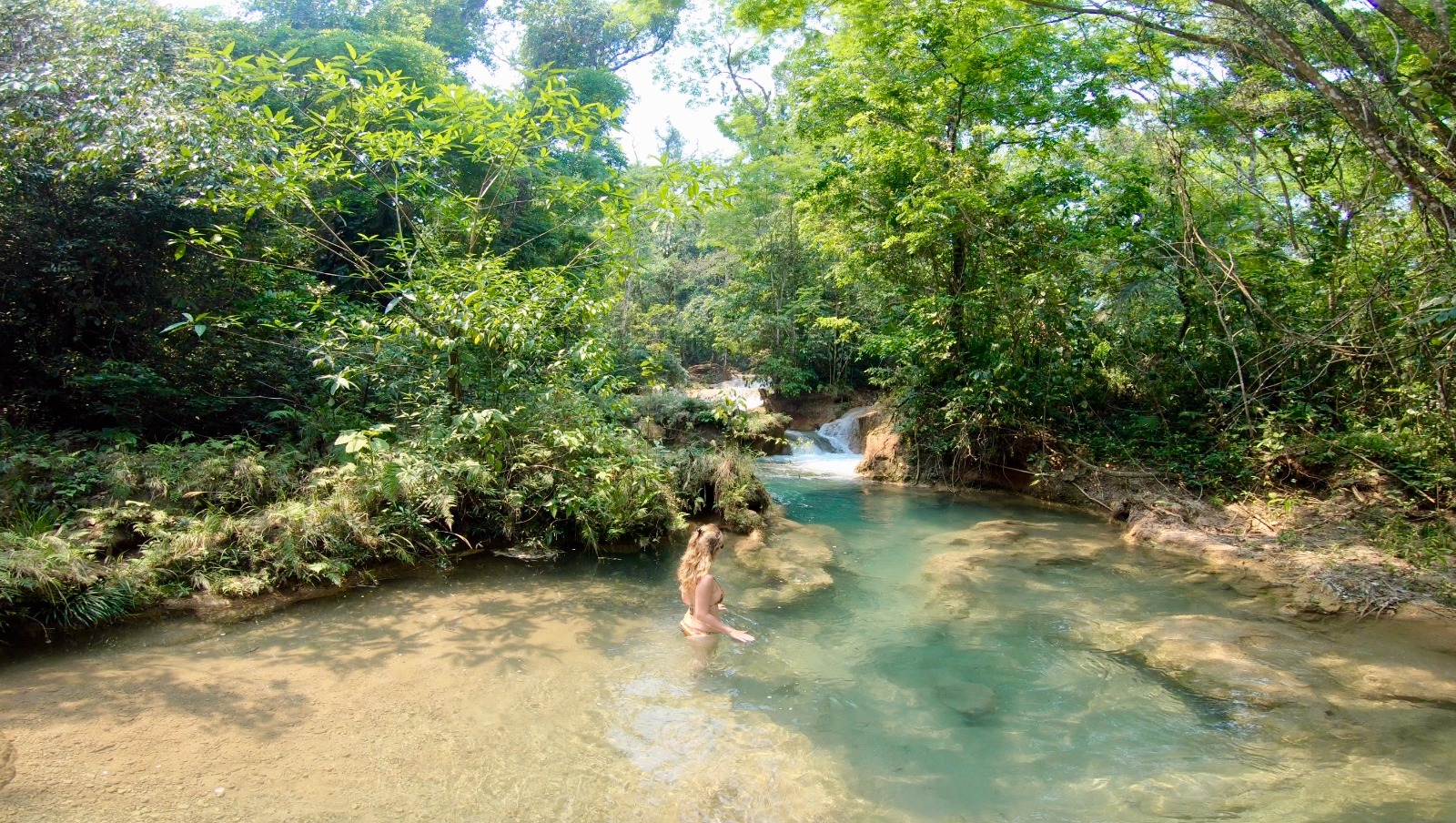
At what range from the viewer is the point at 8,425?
6.50 m

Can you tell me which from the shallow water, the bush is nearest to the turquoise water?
the shallow water

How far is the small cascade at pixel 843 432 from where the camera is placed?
56.7 ft

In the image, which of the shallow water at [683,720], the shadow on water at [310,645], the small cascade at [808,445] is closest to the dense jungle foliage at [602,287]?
the shadow on water at [310,645]

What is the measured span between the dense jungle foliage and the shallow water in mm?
1175

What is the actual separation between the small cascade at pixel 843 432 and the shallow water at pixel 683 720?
35.6 feet

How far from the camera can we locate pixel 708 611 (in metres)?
5.43

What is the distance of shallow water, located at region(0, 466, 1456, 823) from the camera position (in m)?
3.38

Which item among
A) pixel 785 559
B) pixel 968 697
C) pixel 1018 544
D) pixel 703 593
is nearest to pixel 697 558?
pixel 703 593

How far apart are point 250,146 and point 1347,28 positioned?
9.13m

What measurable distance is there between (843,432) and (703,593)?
1305 centimetres

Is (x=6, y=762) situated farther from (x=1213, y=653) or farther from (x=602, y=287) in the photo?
(x=1213, y=653)

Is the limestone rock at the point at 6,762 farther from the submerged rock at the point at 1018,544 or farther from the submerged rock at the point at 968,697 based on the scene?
the submerged rock at the point at 1018,544

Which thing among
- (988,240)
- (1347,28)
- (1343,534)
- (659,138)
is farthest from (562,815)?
(659,138)

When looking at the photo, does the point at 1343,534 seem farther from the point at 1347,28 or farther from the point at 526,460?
the point at 526,460
